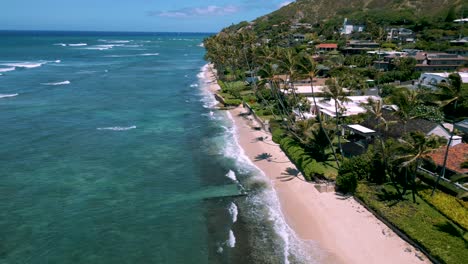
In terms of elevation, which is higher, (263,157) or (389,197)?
(389,197)

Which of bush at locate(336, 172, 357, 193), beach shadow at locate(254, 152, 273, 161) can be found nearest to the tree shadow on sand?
beach shadow at locate(254, 152, 273, 161)

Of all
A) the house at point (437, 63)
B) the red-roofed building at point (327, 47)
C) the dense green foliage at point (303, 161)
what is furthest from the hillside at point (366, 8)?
the dense green foliage at point (303, 161)

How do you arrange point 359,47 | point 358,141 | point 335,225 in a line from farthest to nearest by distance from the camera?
point 359,47 < point 358,141 < point 335,225

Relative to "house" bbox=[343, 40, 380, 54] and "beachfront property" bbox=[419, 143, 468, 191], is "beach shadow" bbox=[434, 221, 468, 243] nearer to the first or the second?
"beachfront property" bbox=[419, 143, 468, 191]

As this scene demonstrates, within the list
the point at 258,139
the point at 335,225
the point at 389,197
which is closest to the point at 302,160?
the point at 389,197

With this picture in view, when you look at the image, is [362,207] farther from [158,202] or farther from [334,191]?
[158,202]

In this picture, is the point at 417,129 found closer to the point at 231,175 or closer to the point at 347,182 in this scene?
the point at 347,182
